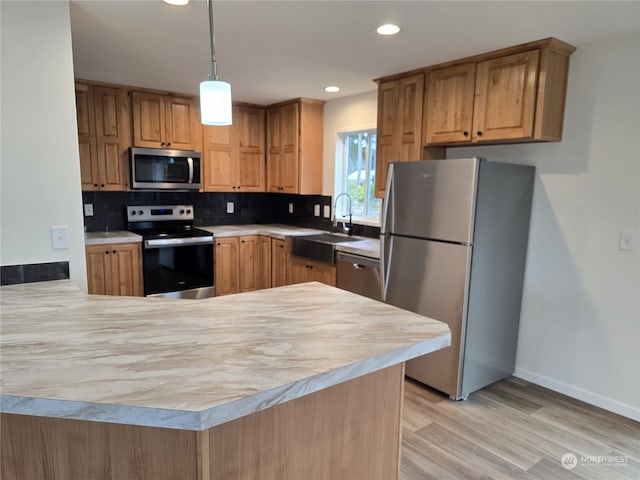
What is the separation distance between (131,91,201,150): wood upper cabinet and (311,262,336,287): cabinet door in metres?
1.89

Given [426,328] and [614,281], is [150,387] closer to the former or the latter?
[426,328]

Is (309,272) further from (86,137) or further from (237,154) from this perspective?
(86,137)

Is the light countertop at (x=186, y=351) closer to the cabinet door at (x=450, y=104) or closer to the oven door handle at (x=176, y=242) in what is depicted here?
the cabinet door at (x=450, y=104)

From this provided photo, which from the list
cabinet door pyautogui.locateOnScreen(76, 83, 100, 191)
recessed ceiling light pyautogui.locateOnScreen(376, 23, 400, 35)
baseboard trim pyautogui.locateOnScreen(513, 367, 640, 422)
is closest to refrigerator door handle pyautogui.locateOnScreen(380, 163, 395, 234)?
recessed ceiling light pyautogui.locateOnScreen(376, 23, 400, 35)

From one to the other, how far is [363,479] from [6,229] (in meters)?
1.92

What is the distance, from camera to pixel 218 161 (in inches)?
182

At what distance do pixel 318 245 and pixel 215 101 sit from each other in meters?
2.34

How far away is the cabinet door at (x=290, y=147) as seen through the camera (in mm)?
4535

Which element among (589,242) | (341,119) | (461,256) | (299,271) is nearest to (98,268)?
(299,271)

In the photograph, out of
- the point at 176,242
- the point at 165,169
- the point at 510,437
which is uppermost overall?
the point at 165,169

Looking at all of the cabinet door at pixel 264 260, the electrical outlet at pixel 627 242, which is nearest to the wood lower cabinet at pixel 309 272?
the cabinet door at pixel 264 260

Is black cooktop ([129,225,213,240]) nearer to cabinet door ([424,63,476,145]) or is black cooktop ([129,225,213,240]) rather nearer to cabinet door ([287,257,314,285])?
cabinet door ([287,257,314,285])

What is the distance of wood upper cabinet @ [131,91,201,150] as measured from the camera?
4070 millimetres

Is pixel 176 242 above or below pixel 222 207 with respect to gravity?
below
